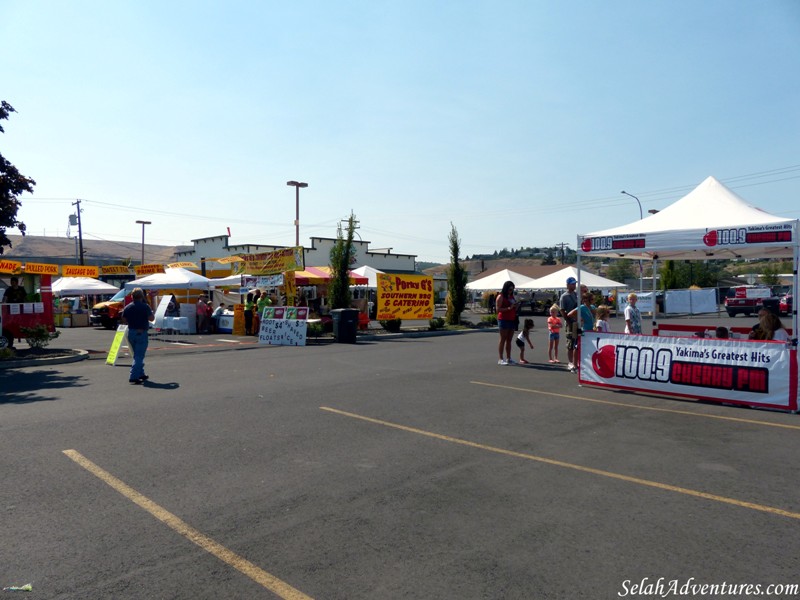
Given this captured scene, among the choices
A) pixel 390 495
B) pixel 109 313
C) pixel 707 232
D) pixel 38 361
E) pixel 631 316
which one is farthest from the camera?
pixel 109 313

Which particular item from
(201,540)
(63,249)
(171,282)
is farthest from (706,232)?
(63,249)

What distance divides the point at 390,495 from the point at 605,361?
262 inches

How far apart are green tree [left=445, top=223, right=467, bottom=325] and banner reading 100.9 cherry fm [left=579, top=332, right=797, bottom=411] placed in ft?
58.4

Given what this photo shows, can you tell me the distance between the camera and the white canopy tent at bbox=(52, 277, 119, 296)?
31562mm

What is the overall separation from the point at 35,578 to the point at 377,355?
12469mm

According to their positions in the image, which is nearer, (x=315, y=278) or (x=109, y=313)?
(x=315, y=278)

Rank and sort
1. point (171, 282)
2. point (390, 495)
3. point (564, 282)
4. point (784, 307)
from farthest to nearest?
1. point (564, 282)
2. point (784, 307)
3. point (171, 282)
4. point (390, 495)

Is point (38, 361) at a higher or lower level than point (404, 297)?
lower

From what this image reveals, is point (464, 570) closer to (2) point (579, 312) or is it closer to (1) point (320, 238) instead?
(2) point (579, 312)

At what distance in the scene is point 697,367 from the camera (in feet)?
30.8

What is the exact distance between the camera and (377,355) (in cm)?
1592

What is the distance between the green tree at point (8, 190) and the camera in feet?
48.8

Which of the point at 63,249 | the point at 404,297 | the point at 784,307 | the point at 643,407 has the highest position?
the point at 63,249

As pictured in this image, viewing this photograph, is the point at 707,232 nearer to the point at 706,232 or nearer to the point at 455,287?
the point at 706,232
